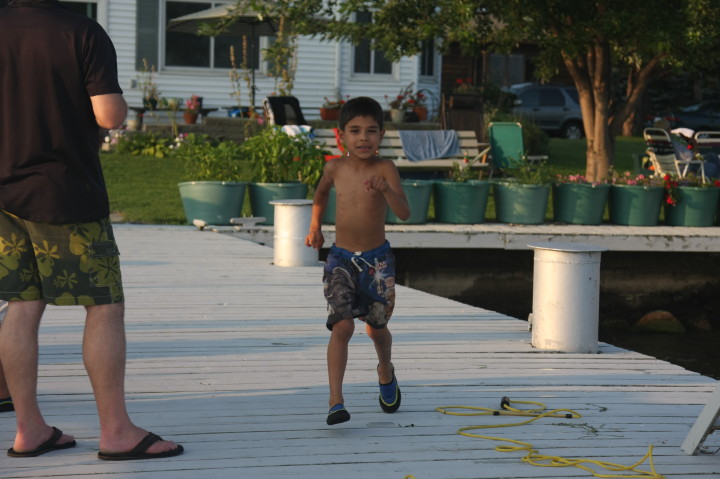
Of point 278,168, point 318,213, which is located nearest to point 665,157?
point 278,168

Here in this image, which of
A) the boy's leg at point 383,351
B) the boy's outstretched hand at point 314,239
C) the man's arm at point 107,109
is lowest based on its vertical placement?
the boy's leg at point 383,351

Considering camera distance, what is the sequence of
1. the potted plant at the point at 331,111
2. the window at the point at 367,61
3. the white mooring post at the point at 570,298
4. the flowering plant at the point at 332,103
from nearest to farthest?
the white mooring post at the point at 570,298, the potted plant at the point at 331,111, the flowering plant at the point at 332,103, the window at the point at 367,61

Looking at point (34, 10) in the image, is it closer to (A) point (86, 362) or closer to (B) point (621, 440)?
(A) point (86, 362)

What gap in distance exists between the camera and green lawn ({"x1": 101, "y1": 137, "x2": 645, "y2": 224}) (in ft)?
44.8

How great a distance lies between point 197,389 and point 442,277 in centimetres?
709

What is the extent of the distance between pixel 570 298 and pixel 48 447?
3116 millimetres

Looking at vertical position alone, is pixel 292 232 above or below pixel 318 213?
below

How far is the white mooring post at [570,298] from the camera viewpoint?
20.5 ft

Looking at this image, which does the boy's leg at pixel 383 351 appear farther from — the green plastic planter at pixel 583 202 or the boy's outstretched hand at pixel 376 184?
the green plastic planter at pixel 583 202

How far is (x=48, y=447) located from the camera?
4.09 meters

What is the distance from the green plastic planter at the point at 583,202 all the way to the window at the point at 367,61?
40.8ft

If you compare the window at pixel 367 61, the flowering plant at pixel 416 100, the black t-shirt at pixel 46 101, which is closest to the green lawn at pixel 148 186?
the flowering plant at pixel 416 100

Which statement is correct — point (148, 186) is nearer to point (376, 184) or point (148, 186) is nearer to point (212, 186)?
point (212, 186)

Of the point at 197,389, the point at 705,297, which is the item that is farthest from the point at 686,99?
the point at 197,389
